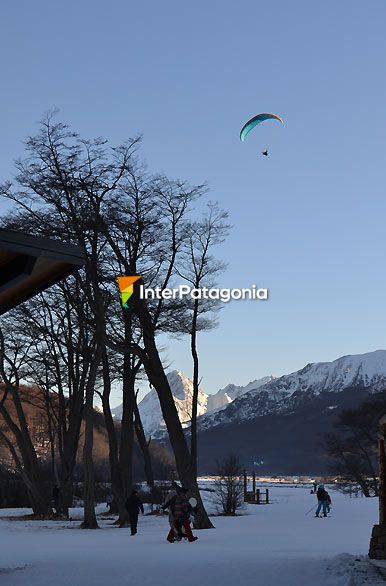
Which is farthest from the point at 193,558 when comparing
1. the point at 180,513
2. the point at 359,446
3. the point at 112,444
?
the point at 359,446

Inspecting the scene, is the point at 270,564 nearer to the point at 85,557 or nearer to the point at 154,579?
the point at 154,579

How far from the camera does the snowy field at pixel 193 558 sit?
1413cm

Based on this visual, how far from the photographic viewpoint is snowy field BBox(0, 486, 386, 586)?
46.4ft

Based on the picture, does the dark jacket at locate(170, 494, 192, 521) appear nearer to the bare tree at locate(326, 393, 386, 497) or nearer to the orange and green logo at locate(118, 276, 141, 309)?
the orange and green logo at locate(118, 276, 141, 309)

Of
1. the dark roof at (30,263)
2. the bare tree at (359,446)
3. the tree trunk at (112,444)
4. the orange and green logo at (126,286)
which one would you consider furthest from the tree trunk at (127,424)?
the bare tree at (359,446)

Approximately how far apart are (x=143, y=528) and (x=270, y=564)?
18.2 m

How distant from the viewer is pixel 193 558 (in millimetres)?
17469

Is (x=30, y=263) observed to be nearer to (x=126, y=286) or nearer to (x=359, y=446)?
(x=126, y=286)

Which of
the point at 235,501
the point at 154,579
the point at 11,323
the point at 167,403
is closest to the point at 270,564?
the point at 154,579

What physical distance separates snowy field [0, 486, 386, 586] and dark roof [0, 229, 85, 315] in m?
4.41

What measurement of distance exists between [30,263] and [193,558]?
7568mm

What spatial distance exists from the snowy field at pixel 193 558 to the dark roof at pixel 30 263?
441 cm

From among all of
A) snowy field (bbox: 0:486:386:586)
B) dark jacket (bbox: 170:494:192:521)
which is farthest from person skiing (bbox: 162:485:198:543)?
snowy field (bbox: 0:486:386:586)

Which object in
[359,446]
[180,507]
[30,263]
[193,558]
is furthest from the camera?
[359,446]
